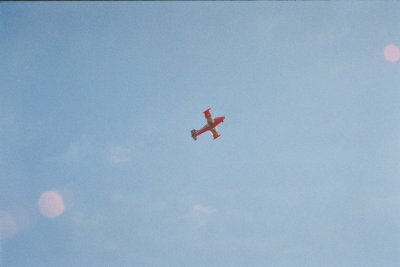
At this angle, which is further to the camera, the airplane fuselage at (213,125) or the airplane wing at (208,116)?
the airplane fuselage at (213,125)

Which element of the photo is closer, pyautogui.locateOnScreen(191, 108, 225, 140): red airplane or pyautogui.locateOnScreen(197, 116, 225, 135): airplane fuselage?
pyautogui.locateOnScreen(191, 108, 225, 140): red airplane

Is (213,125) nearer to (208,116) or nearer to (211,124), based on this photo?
(211,124)

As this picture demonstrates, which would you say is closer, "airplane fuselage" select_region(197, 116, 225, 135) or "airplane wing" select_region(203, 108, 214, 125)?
"airplane wing" select_region(203, 108, 214, 125)

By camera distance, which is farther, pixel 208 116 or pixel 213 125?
pixel 213 125

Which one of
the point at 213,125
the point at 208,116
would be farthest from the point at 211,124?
the point at 208,116

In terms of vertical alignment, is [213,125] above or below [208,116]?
below

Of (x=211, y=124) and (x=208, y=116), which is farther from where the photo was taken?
(x=211, y=124)

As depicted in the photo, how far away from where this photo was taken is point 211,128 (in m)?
48.0

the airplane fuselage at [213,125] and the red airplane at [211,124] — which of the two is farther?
the airplane fuselage at [213,125]
